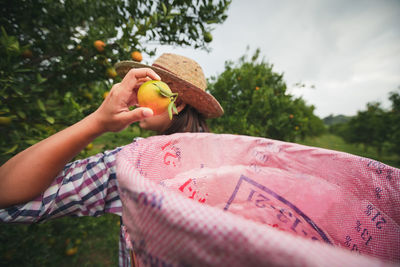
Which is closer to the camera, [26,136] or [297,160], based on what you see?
[297,160]

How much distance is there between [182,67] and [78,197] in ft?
2.83

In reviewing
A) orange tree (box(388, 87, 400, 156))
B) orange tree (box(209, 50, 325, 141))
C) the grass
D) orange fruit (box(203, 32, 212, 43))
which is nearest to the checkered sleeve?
the grass

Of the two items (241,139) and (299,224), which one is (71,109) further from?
(299,224)

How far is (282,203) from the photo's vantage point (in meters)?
0.83

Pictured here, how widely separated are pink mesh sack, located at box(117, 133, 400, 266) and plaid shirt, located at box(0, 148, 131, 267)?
0.24 m

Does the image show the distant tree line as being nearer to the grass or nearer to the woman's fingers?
the grass

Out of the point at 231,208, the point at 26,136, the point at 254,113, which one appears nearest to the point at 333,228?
the point at 231,208

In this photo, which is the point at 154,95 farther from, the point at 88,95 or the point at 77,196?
the point at 88,95

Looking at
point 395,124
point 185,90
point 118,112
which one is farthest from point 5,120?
point 395,124

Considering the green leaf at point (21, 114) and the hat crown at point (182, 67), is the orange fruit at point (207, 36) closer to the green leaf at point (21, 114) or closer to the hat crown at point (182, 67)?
the hat crown at point (182, 67)

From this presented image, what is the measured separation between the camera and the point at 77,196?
2.14ft

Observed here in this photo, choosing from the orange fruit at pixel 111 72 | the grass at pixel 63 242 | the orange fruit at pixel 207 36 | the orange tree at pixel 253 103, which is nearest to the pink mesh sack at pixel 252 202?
the grass at pixel 63 242

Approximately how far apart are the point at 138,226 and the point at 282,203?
0.80 meters

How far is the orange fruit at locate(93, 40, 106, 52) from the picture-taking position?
1.11m
